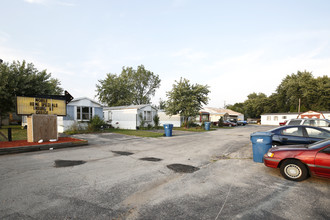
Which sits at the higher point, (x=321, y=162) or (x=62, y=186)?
(x=321, y=162)

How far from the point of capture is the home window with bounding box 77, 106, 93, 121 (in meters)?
18.4

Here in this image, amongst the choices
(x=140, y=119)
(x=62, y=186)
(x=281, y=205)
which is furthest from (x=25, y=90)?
(x=281, y=205)

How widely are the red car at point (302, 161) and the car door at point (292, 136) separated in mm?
2668

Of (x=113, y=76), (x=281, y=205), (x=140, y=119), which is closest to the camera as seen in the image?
(x=281, y=205)

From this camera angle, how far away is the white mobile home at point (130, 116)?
2214 cm

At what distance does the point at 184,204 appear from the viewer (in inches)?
130

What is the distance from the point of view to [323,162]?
4141 mm

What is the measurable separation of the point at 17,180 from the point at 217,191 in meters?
5.31

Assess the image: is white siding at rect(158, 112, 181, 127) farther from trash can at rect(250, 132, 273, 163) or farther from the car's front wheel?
Answer: the car's front wheel

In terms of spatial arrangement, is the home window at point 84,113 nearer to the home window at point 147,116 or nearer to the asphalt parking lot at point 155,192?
the home window at point 147,116

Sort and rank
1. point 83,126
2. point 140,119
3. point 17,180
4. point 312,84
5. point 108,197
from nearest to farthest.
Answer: point 108,197 → point 17,180 → point 83,126 → point 140,119 → point 312,84

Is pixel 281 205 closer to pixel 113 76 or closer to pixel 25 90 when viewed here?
pixel 25 90

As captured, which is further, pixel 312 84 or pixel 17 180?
pixel 312 84

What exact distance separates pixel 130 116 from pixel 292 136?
18.4 meters
